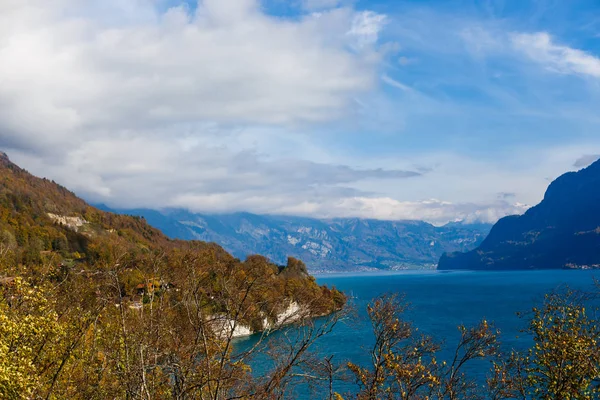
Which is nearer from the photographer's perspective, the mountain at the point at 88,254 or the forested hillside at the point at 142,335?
the forested hillside at the point at 142,335

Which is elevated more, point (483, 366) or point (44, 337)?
point (44, 337)

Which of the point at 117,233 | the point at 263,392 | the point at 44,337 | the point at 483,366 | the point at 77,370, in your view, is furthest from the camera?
the point at 117,233

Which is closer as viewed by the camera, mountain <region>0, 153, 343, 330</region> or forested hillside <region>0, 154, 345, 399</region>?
forested hillside <region>0, 154, 345, 399</region>

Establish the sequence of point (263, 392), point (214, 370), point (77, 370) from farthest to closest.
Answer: point (77, 370), point (214, 370), point (263, 392)

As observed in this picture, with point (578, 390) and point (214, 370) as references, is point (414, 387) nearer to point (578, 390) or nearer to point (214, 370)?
point (578, 390)

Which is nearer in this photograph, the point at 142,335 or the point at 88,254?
the point at 142,335

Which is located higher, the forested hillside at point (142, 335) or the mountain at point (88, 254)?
the mountain at point (88, 254)

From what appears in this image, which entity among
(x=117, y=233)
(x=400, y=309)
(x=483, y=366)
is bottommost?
(x=483, y=366)

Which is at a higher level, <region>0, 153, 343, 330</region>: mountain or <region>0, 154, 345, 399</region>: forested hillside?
<region>0, 153, 343, 330</region>: mountain

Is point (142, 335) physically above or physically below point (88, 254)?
below

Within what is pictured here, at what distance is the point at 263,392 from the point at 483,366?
49968 mm

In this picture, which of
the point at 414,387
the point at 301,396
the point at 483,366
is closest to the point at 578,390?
the point at 414,387

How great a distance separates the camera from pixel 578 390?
16969mm

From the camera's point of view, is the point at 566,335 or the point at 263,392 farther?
the point at 566,335
